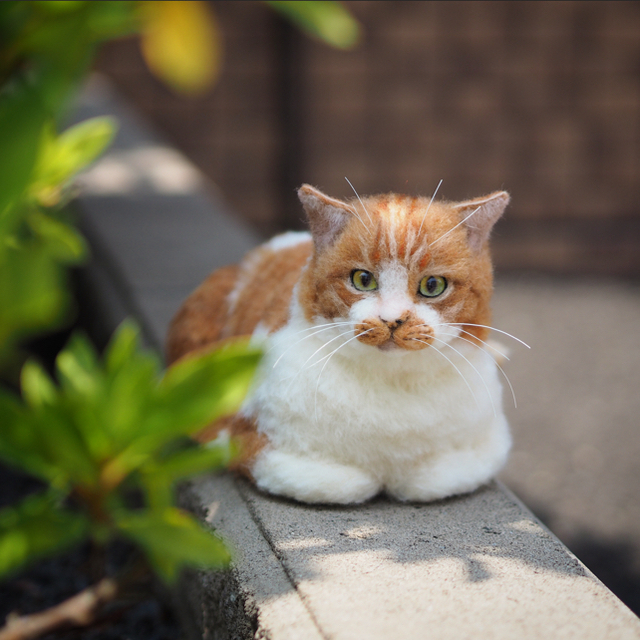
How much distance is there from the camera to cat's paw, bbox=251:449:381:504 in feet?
4.65

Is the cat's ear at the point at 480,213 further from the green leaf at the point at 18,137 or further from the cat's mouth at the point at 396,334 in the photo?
the green leaf at the point at 18,137

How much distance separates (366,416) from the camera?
4.51 ft

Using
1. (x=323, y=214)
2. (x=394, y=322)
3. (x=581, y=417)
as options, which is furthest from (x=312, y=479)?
(x=581, y=417)

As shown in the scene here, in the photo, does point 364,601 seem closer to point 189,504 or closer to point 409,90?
point 189,504

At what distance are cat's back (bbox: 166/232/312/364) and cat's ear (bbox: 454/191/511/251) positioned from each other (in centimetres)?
40

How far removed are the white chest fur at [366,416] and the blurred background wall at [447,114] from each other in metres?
3.96

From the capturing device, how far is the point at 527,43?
5223 millimetres

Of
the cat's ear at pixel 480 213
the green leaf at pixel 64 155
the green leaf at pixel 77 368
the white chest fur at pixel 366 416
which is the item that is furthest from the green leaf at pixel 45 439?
the cat's ear at pixel 480 213

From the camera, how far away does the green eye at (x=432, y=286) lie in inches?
51.8

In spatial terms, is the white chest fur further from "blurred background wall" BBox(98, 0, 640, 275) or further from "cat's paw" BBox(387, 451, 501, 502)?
"blurred background wall" BBox(98, 0, 640, 275)

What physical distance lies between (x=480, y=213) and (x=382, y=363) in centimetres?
34

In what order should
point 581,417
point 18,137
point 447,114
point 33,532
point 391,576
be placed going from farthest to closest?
point 447,114 < point 581,417 < point 391,576 < point 33,532 < point 18,137

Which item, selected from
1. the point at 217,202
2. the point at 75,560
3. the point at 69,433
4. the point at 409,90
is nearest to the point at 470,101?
the point at 409,90

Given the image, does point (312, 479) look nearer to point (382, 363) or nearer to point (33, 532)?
point (382, 363)
